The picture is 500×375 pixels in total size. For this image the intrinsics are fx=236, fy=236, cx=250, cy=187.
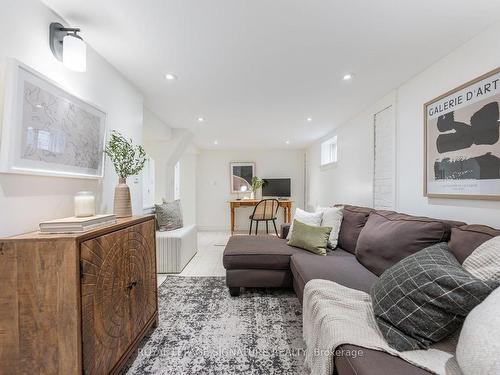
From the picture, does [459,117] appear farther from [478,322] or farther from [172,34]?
[172,34]

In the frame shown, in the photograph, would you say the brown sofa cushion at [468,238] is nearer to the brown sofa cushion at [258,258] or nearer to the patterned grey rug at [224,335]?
the patterned grey rug at [224,335]

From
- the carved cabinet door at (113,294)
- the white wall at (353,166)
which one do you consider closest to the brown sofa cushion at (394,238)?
the white wall at (353,166)

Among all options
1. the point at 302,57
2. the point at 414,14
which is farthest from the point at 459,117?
the point at 302,57

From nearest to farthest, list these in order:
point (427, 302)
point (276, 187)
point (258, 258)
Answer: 1. point (427, 302)
2. point (258, 258)
3. point (276, 187)

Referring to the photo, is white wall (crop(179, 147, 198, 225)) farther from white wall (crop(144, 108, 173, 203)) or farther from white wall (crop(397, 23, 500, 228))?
white wall (crop(397, 23, 500, 228))

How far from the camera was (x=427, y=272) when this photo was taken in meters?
0.99

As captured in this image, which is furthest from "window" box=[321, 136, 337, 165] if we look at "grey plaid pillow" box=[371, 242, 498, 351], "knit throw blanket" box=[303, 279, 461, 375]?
"grey plaid pillow" box=[371, 242, 498, 351]

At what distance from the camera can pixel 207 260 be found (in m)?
3.51

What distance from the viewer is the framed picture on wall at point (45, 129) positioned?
1.04 metres

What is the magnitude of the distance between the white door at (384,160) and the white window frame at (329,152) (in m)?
1.17

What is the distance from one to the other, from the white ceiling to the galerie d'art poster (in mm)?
373

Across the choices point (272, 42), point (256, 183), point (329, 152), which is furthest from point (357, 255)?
point (256, 183)

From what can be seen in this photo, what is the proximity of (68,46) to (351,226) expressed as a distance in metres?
2.62

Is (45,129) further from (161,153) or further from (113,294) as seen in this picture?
(161,153)
